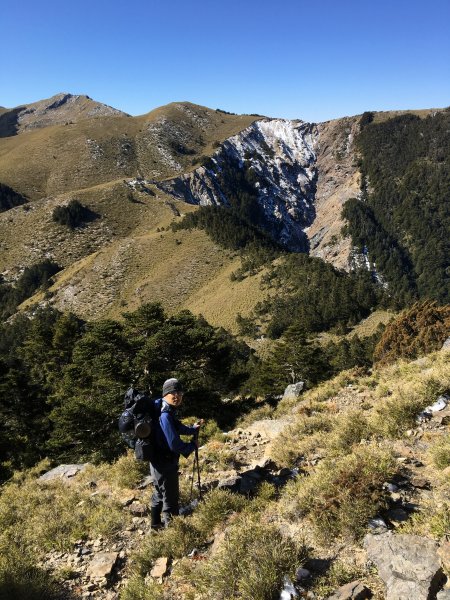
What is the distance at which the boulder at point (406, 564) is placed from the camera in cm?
361

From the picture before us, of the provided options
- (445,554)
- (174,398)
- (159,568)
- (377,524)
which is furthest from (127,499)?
(445,554)


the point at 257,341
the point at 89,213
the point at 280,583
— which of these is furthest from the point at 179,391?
the point at 89,213

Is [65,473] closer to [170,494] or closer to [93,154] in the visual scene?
[170,494]

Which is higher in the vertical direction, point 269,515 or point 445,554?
point 445,554

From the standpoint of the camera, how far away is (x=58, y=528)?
7.10 meters

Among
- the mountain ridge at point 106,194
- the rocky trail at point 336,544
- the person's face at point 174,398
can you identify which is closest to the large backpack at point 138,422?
the person's face at point 174,398

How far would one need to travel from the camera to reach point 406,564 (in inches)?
153

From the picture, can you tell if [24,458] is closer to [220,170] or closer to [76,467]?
[76,467]

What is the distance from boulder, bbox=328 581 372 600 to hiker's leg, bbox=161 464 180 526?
3083mm

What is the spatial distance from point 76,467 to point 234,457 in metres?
6.23

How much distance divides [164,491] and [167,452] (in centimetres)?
78

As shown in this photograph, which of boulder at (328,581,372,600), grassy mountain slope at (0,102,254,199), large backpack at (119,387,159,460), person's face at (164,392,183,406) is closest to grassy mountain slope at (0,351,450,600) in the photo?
boulder at (328,581,372,600)

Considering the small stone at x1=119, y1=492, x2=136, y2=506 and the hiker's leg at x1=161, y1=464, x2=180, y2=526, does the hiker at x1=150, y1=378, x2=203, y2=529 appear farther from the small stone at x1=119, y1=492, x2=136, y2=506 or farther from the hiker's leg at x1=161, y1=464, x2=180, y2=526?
the small stone at x1=119, y1=492, x2=136, y2=506

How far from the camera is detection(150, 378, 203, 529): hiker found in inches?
237
